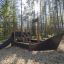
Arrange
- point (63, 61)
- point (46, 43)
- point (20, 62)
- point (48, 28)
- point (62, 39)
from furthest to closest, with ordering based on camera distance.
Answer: point (48, 28), point (46, 43), point (62, 39), point (20, 62), point (63, 61)

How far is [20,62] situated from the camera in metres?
7.76

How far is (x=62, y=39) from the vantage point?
377 inches

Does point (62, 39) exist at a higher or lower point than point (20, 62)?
higher

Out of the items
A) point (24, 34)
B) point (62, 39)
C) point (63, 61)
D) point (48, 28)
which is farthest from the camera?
point (48, 28)

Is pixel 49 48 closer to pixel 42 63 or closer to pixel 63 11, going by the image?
pixel 42 63

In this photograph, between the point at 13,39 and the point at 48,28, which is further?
the point at 48,28

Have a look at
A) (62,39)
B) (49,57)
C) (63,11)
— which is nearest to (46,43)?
(62,39)

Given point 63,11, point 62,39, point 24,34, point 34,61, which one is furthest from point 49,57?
point 63,11

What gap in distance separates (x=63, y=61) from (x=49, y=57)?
2.68 ft

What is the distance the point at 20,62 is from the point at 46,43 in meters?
2.93

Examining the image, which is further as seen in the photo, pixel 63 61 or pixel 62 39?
pixel 62 39

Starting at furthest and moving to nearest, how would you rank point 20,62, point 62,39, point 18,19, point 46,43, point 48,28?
point 18,19 → point 48,28 → point 46,43 → point 62,39 → point 20,62

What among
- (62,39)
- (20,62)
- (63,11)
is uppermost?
(63,11)

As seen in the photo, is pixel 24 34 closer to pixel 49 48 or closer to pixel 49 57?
pixel 49 48
